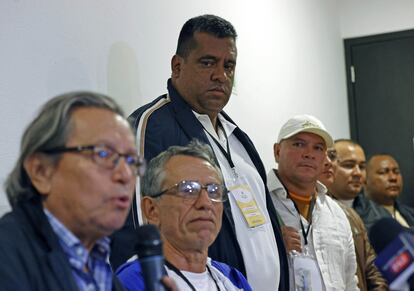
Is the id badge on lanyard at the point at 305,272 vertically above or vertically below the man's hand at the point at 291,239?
below

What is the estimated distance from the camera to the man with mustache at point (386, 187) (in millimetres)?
4598

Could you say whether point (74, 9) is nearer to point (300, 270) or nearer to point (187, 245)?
point (187, 245)

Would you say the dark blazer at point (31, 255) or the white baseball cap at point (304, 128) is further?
the white baseball cap at point (304, 128)

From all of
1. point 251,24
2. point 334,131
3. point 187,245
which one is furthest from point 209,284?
point 334,131

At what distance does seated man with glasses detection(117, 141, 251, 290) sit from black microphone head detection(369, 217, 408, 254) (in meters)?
0.77

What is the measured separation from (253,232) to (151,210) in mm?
500

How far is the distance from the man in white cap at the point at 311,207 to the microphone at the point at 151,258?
1.49 metres

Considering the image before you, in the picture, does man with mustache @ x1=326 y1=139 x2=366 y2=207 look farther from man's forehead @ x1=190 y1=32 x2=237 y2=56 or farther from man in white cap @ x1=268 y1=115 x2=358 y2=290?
man's forehead @ x1=190 y1=32 x2=237 y2=56

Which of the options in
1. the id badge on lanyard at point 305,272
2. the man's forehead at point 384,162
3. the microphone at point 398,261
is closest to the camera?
the microphone at point 398,261

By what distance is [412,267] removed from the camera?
99 cm

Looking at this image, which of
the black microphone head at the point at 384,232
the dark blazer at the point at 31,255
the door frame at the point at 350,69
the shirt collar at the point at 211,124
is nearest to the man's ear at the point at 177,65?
the shirt collar at the point at 211,124

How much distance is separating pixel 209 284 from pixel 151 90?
101cm

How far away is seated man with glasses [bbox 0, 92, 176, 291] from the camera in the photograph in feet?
4.12

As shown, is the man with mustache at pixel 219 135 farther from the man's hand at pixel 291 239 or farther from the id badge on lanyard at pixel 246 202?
the man's hand at pixel 291 239
